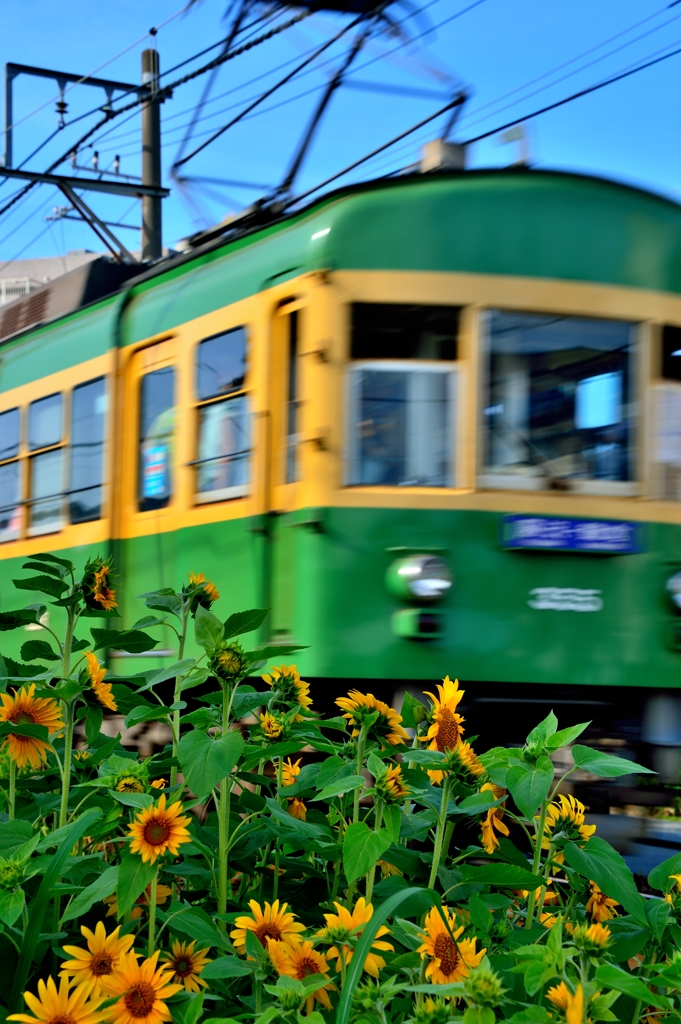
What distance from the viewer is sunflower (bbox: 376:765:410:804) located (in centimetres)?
132

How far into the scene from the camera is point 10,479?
7.57 metres

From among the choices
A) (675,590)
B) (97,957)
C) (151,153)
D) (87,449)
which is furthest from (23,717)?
(151,153)

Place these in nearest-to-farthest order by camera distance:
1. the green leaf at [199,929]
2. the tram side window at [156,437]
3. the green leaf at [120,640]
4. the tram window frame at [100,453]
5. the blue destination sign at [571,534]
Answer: the green leaf at [199,929], the green leaf at [120,640], the blue destination sign at [571,534], the tram side window at [156,437], the tram window frame at [100,453]

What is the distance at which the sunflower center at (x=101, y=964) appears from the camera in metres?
1.19

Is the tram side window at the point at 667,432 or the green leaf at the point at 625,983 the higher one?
the tram side window at the point at 667,432

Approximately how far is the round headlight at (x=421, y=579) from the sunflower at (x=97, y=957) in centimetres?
362

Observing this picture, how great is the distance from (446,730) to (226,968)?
42cm

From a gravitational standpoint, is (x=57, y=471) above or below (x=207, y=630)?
above

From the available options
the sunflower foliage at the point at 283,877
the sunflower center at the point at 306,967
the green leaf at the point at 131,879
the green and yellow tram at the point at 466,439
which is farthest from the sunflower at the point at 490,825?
the green and yellow tram at the point at 466,439

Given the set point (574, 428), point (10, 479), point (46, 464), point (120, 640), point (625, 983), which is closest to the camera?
point (625, 983)

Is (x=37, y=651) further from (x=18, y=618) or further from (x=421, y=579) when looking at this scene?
(x=421, y=579)

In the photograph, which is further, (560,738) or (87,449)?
(87,449)

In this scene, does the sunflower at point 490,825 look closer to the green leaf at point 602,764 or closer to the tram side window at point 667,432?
the green leaf at point 602,764

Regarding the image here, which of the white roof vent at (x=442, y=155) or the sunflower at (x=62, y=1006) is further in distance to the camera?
the white roof vent at (x=442, y=155)
